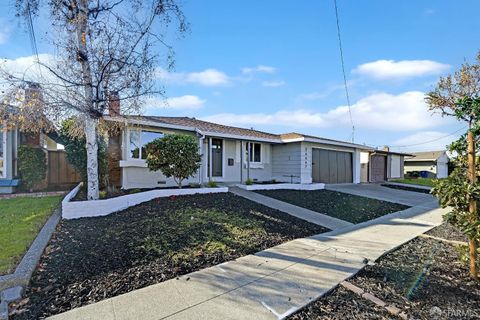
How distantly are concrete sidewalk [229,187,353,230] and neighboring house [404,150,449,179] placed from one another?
2800cm

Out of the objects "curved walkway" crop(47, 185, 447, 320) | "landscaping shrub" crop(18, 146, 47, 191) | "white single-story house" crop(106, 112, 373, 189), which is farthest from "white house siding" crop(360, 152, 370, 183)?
"landscaping shrub" crop(18, 146, 47, 191)

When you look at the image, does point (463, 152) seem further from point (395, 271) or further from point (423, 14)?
point (423, 14)

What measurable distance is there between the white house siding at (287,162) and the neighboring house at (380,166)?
8947 mm

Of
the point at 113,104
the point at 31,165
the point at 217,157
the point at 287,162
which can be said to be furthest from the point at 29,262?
the point at 287,162

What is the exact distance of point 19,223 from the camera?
624cm

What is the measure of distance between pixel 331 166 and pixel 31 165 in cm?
1566

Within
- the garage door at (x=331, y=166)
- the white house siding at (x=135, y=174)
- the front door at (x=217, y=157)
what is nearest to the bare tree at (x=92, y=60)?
the white house siding at (x=135, y=174)

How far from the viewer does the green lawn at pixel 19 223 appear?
14.1ft

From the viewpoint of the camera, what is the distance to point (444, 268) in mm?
4211

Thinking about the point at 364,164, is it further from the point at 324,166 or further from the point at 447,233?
the point at 447,233

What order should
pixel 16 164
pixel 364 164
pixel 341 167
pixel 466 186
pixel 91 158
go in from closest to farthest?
pixel 466 186
pixel 91 158
pixel 16 164
pixel 341 167
pixel 364 164

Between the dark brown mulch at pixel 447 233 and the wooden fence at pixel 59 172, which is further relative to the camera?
the wooden fence at pixel 59 172

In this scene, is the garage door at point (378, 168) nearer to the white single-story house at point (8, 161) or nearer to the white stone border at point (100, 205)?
the white stone border at point (100, 205)

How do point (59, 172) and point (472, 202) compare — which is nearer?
point (472, 202)
